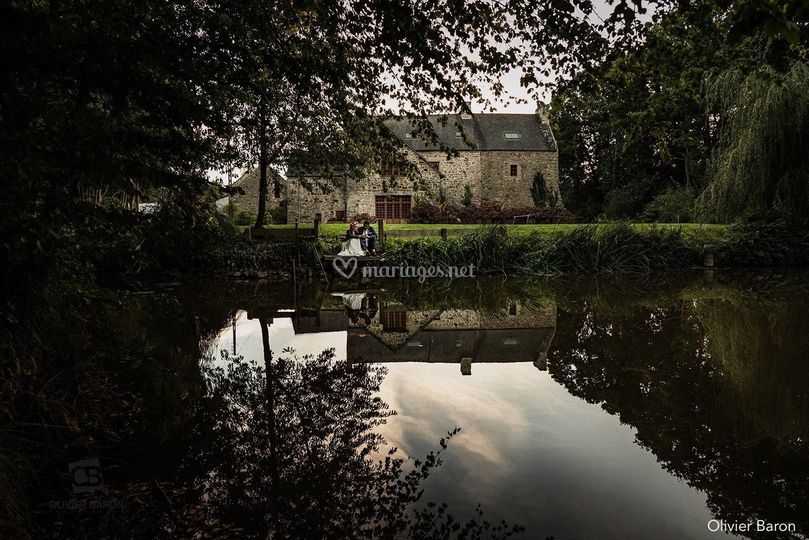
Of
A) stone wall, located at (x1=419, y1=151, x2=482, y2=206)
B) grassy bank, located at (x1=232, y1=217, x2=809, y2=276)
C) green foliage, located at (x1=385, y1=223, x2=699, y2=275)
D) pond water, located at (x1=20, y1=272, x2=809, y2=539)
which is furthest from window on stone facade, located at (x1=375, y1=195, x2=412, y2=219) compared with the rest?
pond water, located at (x1=20, y1=272, x2=809, y2=539)

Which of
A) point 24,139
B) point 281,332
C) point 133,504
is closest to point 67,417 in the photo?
point 133,504

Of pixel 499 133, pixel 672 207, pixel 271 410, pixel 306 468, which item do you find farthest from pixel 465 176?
pixel 306 468

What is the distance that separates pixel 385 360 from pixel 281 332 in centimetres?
194

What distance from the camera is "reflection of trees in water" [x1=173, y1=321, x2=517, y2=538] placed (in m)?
2.34

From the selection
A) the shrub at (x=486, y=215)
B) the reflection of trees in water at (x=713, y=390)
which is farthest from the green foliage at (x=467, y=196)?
the reflection of trees in water at (x=713, y=390)

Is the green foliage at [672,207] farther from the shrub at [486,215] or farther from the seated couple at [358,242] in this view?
the seated couple at [358,242]

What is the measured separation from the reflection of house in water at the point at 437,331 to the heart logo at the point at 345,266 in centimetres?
368

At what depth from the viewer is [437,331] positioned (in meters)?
6.59

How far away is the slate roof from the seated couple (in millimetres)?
20416

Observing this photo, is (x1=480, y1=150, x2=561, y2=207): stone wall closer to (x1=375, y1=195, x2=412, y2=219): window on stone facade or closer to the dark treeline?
the dark treeline

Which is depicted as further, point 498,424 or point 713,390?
point 713,390

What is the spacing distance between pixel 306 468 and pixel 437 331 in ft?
12.9

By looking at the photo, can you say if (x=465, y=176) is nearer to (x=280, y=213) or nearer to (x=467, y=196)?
(x=467, y=196)

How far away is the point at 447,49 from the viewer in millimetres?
4371
